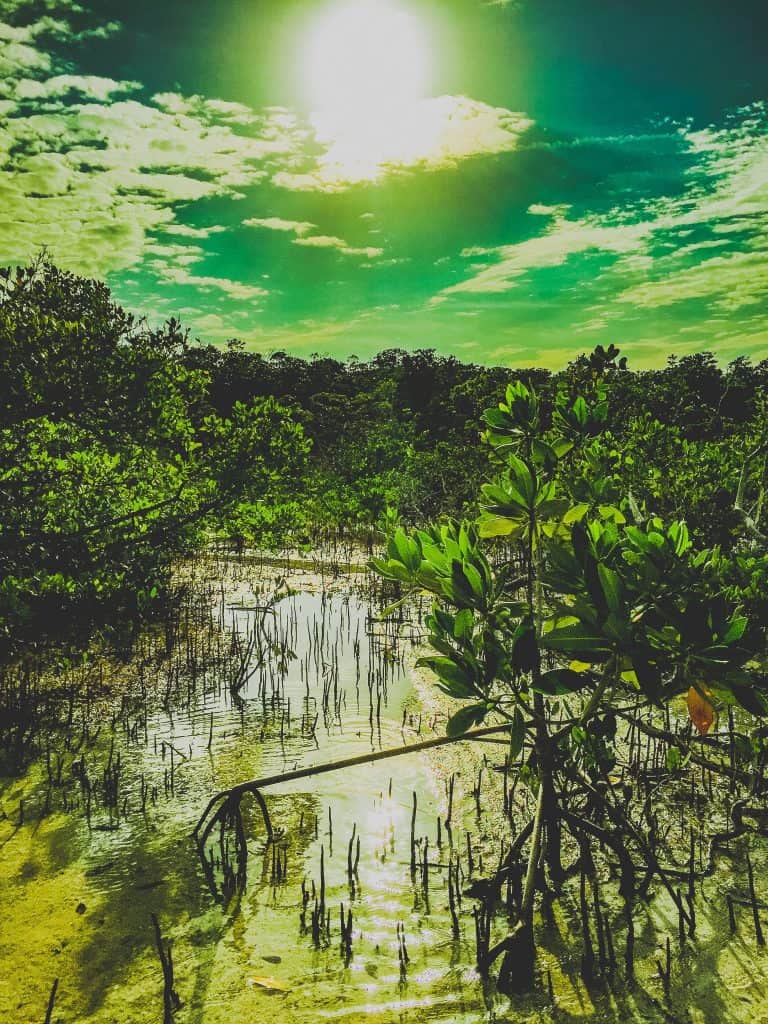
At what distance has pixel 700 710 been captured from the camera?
1615mm

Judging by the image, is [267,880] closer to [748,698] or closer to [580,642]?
[580,642]

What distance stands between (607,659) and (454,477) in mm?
10340

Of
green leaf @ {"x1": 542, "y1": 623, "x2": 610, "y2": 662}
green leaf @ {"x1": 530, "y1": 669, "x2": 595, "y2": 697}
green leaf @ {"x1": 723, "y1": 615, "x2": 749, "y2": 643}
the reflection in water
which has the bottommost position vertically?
Result: the reflection in water

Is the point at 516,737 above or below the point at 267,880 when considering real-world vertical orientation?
above

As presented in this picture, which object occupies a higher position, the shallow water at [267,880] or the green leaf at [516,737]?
the green leaf at [516,737]

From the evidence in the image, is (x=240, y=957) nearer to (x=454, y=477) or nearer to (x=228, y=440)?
(x=228, y=440)

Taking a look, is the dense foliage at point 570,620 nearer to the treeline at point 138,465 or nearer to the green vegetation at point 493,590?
the green vegetation at point 493,590

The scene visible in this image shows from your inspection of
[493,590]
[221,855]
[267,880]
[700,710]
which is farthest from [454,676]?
[221,855]

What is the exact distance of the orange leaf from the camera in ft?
5.17

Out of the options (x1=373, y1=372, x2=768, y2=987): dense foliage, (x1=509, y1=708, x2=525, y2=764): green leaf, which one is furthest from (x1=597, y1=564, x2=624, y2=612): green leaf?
(x1=509, y1=708, x2=525, y2=764): green leaf

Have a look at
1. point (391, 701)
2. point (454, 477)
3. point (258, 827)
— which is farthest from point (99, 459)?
point (454, 477)

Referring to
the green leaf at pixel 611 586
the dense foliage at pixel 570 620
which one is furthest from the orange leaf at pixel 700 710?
the green leaf at pixel 611 586

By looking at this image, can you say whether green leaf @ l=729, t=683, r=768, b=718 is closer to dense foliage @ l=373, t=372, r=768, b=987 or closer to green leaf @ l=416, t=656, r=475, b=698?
dense foliage @ l=373, t=372, r=768, b=987

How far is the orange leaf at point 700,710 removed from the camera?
1575 millimetres
